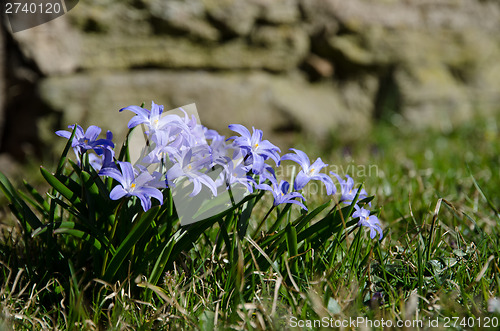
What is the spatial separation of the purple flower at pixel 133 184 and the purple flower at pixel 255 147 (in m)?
0.28

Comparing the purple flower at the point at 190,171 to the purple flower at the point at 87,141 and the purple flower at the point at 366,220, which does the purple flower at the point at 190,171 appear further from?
the purple flower at the point at 366,220

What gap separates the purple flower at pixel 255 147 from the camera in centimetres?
131

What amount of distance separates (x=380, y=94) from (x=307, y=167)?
2.74 metres

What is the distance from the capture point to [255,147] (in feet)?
4.50

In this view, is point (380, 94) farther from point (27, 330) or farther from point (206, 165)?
point (27, 330)

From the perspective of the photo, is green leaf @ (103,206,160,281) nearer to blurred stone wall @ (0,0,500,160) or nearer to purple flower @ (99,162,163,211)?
purple flower @ (99,162,163,211)

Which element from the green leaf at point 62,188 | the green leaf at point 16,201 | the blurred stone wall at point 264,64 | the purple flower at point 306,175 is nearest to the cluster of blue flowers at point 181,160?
the purple flower at point 306,175

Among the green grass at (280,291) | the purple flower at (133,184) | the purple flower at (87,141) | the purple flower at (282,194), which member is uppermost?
the purple flower at (87,141)

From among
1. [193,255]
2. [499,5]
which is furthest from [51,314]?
[499,5]

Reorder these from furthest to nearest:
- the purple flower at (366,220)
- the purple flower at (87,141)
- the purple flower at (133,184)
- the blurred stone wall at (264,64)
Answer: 1. the blurred stone wall at (264,64)
2. the purple flower at (366,220)
3. the purple flower at (87,141)
4. the purple flower at (133,184)

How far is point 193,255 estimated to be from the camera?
1699 millimetres

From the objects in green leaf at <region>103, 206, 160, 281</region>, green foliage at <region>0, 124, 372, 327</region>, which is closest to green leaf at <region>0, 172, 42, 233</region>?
green foliage at <region>0, 124, 372, 327</region>

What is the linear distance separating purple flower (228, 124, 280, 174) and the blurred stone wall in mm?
1960

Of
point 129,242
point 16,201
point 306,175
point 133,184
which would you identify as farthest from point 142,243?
point 306,175
